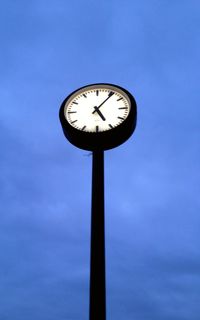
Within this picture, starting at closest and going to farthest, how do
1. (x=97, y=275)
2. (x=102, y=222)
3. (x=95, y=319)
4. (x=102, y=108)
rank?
(x=95, y=319), (x=97, y=275), (x=102, y=222), (x=102, y=108)

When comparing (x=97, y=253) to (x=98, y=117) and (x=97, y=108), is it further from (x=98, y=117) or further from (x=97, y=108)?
(x=97, y=108)

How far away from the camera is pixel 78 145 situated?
400cm

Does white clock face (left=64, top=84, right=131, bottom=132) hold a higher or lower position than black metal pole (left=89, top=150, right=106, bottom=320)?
higher

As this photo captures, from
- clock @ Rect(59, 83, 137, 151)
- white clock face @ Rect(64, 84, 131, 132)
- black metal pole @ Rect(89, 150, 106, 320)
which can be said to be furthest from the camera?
white clock face @ Rect(64, 84, 131, 132)

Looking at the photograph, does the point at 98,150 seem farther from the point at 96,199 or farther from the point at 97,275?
the point at 97,275

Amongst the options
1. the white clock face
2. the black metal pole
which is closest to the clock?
the white clock face

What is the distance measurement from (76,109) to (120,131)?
0.77 m

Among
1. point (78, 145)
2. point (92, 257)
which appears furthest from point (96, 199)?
point (78, 145)

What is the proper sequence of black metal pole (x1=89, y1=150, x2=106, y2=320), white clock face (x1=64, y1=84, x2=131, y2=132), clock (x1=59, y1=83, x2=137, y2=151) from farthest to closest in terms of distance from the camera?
white clock face (x1=64, y1=84, x2=131, y2=132)
clock (x1=59, y1=83, x2=137, y2=151)
black metal pole (x1=89, y1=150, x2=106, y2=320)

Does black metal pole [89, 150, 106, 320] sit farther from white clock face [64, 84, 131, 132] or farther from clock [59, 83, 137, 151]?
white clock face [64, 84, 131, 132]

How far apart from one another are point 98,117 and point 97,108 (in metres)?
0.17

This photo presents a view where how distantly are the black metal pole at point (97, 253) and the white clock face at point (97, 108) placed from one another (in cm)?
74

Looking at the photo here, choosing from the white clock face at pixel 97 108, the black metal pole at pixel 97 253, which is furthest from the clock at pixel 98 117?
the black metal pole at pixel 97 253

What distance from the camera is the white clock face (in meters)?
4.06
